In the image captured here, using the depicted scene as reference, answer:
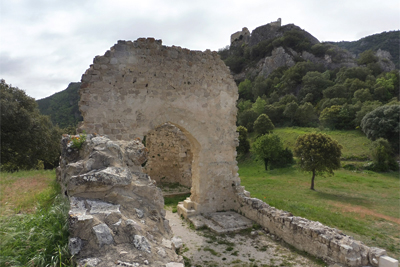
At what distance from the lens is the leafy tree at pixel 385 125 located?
27156 millimetres

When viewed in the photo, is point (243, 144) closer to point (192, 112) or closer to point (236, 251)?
point (192, 112)

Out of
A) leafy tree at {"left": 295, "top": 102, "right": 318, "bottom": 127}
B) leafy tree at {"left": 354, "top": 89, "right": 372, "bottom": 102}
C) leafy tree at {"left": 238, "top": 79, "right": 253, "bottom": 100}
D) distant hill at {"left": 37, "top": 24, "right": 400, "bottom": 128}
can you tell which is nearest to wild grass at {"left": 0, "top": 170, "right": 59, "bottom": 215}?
distant hill at {"left": 37, "top": 24, "right": 400, "bottom": 128}

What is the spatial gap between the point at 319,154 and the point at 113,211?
1533 cm

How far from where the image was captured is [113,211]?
109 inches

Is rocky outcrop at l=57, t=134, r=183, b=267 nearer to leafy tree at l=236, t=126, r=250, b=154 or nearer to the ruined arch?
the ruined arch

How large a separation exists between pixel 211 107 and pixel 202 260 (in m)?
4.76

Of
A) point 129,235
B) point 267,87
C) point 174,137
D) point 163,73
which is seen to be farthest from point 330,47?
point 129,235

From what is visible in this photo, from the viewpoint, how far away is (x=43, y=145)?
57.8ft

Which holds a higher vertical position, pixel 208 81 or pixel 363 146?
pixel 208 81

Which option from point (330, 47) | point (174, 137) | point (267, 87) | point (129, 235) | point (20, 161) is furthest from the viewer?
point (330, 47)

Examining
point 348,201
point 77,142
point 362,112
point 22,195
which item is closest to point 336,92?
point 362,112

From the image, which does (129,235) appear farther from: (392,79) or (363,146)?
(392,79)

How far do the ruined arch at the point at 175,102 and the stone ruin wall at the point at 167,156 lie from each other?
4.92 m

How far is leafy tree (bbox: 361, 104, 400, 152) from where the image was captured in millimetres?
27156
